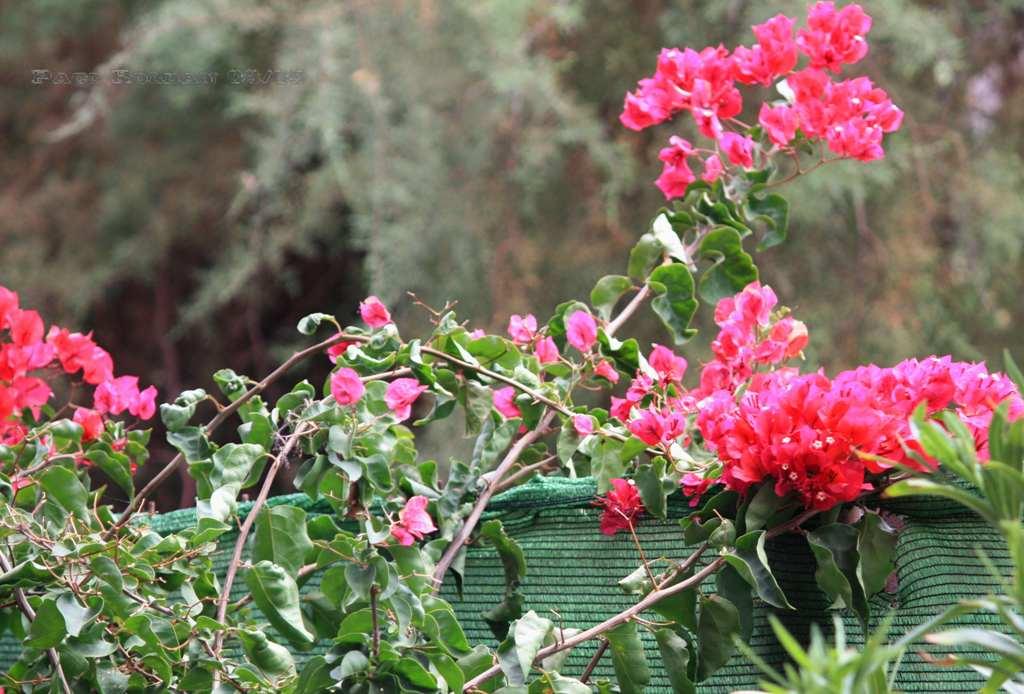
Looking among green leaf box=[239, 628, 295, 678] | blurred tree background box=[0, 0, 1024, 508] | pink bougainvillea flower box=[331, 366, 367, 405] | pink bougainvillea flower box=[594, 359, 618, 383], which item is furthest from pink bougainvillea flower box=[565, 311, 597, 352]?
blurred tree background box=[0, 0, 1024, 508]

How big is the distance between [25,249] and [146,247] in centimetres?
36

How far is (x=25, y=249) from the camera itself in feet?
12.1

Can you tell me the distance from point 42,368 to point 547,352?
12.7 inches

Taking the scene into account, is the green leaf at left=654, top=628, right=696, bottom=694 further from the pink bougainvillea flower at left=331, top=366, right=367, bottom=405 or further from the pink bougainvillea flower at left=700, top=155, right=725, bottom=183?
the pink bougainvillea flower at left=700, top=155, right=725, bottom=183

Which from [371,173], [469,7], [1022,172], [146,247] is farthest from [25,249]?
[1022,172]

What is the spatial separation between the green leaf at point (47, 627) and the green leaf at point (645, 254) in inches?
15.2

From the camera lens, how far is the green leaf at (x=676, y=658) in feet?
2.15

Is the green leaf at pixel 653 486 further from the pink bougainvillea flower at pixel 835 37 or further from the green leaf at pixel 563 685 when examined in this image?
the pink bougainvillea flower at pixel 835 37

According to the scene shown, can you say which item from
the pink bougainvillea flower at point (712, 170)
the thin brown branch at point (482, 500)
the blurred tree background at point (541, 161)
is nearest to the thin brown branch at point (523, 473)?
the thin brown branch at point (482, 500)

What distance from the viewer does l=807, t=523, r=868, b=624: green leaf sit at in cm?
63

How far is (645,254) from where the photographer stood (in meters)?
0.81

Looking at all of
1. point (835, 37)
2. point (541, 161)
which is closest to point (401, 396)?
point (835, 37)

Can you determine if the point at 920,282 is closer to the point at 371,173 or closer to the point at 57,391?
the point at 371,173

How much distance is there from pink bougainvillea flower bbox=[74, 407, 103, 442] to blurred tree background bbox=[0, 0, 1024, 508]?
180 centimetres
